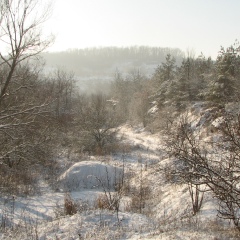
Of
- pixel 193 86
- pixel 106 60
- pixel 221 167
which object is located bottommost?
pixel 221 167

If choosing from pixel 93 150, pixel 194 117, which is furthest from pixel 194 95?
pixel 93 150

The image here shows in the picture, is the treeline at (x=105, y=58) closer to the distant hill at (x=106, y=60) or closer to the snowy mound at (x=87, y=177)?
the distant hill at (x=106, y=60)

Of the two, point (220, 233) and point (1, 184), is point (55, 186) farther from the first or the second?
point (220, 233)

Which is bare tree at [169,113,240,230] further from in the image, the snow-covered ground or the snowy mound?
the snowy mound

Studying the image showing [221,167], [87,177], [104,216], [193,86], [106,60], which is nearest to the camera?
[221,167]

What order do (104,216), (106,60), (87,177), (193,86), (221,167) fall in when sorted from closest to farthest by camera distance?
(221,167), (104,216), (87,177), (193,86), (106,60)

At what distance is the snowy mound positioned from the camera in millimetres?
12898

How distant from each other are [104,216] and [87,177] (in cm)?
639

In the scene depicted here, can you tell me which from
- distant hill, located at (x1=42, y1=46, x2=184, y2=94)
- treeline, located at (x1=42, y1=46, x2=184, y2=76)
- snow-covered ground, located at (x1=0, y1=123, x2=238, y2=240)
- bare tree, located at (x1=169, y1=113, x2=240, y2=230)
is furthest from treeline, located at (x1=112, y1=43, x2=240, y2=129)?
treeline, located at (x1=42, y1=46, x2=184, y2=76)

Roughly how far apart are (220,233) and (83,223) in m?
3.15

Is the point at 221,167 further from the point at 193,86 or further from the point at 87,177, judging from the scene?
the point at 193,86

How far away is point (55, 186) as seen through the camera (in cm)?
1295

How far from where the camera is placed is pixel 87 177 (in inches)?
525

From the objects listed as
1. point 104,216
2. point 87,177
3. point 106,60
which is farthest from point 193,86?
point 106,60
